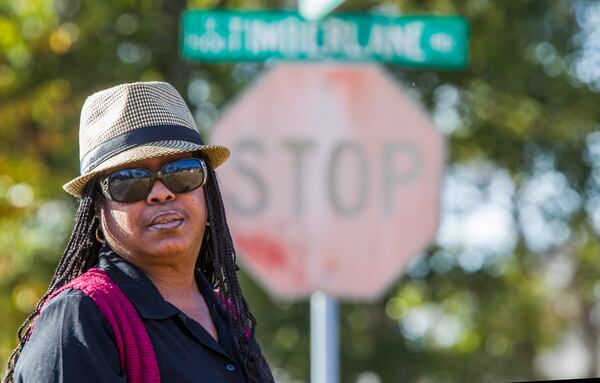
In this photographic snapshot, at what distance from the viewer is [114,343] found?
218 cm

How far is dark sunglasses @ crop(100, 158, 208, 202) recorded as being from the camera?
2395 mm

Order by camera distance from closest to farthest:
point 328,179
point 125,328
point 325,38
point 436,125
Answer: point 125,328
point 325,38
point 328,179
point 436,125

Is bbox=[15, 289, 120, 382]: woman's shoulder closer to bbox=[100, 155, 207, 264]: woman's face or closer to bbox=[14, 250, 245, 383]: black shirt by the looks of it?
bbox=[14, 250, 245, 383]: black shirt

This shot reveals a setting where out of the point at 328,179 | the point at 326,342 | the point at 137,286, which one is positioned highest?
the point at 328,179

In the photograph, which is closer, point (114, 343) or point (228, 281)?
point (114, 343)

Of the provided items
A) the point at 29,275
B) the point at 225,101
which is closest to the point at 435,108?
the point at 225,101

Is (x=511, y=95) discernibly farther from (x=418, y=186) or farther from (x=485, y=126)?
(x=418, y=186)

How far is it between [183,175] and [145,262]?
0.63 feet

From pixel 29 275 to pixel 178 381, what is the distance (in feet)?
26.0

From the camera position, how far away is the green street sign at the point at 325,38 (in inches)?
212

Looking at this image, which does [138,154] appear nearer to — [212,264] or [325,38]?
[212,264]

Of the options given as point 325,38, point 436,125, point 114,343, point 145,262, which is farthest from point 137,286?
point 436,125

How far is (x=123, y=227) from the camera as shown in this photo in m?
2.41

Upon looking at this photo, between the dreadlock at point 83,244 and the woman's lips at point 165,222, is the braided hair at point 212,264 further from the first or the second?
the woman's lips at point 165,222
